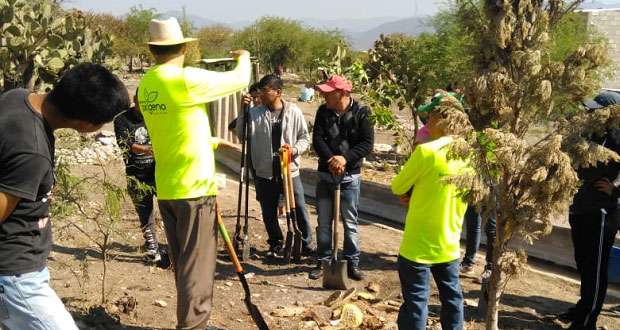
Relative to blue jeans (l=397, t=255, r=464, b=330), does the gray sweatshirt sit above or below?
above

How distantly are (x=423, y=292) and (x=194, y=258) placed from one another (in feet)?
5.09

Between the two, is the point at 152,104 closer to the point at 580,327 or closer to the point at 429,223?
the point at 429,223

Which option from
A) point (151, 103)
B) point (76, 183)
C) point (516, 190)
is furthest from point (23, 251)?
point (516, 190)

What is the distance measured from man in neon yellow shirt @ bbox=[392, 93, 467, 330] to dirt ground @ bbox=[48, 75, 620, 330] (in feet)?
3.45

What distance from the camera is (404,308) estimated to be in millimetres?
4508

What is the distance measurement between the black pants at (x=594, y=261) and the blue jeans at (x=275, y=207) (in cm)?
286

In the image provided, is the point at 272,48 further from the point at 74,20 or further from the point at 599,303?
the point at 599,303

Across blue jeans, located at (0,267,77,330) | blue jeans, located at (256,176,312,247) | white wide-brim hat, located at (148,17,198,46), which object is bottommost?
blue jeans, located at (256,176,312,247)

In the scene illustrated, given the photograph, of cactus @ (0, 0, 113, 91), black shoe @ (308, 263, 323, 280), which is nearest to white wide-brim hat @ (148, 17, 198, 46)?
black shoe @ (308, 263, 323, 280)

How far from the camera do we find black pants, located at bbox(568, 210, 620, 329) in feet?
17.8

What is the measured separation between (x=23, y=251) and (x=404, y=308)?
2551 mm

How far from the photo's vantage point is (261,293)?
6.18 meters

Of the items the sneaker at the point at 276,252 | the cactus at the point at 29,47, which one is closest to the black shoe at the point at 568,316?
the sneaker at the point at 276,252

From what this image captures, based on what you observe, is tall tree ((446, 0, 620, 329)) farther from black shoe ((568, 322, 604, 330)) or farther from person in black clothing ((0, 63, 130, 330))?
person in black clothing ((0, 63, 130, 330))
